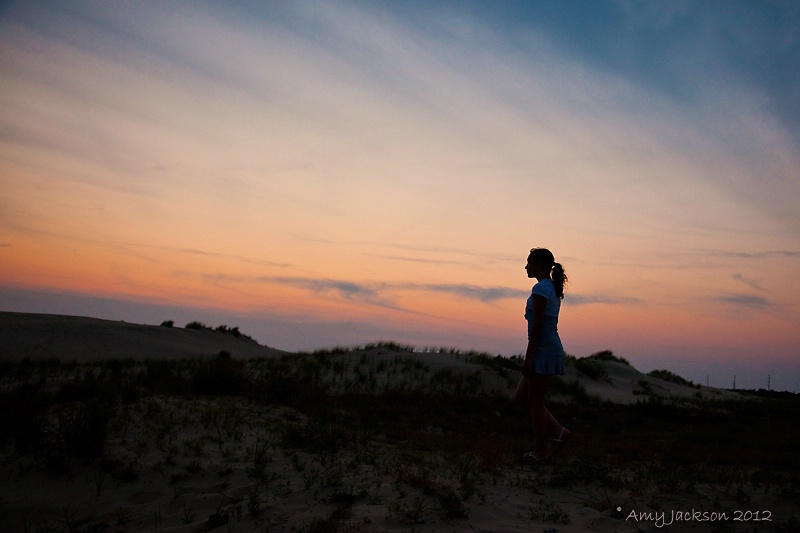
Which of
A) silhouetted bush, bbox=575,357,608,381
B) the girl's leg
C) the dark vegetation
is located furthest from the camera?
silhouetted bush, bbox=575,357,608,381

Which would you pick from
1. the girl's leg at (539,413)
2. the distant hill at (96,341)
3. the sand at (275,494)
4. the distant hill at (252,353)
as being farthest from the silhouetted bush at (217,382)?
the distant hill at (96,341)

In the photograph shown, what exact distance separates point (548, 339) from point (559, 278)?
72 centimetres

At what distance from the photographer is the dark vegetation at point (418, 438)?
4.95m

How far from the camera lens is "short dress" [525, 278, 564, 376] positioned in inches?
239

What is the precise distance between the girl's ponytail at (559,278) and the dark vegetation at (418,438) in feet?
6.16

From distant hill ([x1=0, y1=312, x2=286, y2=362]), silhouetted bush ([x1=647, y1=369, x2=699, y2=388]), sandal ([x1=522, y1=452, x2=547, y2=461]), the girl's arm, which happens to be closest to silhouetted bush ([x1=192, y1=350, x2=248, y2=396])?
sandal ([x1=522, y1=452, x2=547, y2=461])

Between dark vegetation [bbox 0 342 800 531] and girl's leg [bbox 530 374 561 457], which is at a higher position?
girl's leg [bbox 530 374 561 457]

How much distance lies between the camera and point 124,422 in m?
6.29

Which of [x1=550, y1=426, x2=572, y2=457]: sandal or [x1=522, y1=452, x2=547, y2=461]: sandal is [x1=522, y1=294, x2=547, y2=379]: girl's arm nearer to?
[x1=550, y1=426, x2=572, y2=457]: sandal

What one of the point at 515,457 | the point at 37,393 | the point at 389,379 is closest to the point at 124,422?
the point at 37,393

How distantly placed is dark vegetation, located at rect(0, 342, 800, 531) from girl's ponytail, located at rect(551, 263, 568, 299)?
6.16ft

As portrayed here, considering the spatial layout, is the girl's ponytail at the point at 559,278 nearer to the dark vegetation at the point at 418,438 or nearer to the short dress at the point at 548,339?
the short dress at the point at 548,339

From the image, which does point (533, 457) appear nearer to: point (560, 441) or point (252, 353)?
point (560, 441)

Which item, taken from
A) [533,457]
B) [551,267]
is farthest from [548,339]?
[533,457]
